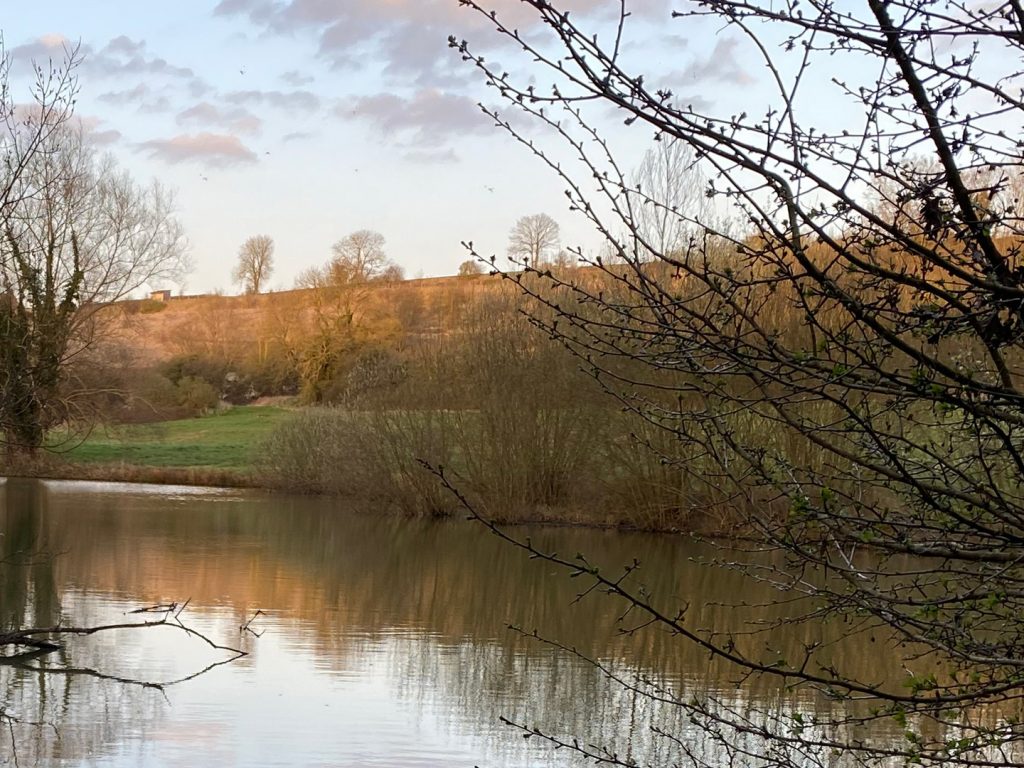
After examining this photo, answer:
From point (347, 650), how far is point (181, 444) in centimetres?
2617

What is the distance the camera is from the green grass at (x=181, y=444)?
31.3m

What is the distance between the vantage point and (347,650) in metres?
A: 10.4

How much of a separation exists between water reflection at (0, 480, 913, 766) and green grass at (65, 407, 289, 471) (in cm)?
1163

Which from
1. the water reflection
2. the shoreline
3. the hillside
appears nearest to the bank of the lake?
the shoreline

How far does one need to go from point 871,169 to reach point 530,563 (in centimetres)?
1537

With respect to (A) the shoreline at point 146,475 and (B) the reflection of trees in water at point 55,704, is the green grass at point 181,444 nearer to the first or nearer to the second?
(A) the shoreline at point 146,475

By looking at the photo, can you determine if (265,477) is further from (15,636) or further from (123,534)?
(15,636)

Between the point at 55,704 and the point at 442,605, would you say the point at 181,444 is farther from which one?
the point at 55,704

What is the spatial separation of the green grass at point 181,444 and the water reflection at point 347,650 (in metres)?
11.6

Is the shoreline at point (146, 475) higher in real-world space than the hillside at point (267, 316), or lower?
lower

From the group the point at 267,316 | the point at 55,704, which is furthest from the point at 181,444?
the point at 55,704

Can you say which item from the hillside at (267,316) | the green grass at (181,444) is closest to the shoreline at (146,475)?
the green grass at (181,444)

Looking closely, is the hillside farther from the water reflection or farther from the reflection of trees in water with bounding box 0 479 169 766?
the reflection of trees in water with bounding box 0 479 169 766

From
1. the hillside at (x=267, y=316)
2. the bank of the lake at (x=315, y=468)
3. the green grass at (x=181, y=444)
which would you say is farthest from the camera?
the hillside at (x=267, y=316)
